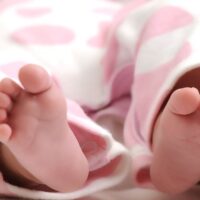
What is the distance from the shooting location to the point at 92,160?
62 cm

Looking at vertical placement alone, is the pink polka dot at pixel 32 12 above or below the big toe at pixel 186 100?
below

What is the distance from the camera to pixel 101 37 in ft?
2.68

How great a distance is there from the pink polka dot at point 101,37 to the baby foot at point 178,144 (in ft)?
0.74

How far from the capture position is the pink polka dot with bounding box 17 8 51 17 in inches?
33.3

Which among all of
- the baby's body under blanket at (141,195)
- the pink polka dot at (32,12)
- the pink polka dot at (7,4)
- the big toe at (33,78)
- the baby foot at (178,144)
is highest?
the big toe at (33,78)

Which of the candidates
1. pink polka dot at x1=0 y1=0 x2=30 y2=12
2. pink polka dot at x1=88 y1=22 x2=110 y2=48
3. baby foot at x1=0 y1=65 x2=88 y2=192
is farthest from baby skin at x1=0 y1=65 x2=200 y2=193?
pink polka dot at x1=0 y1=0 x2=30 y2=12

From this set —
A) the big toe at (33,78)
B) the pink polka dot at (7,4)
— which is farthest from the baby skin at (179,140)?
the pink polka dot at (7,4)

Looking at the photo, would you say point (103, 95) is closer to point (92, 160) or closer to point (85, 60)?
point (85, 60)

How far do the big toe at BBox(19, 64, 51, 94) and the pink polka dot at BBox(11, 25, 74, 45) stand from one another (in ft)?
0.95

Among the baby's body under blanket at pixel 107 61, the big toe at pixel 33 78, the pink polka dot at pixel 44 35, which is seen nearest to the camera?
the big toe at pixel 33 78

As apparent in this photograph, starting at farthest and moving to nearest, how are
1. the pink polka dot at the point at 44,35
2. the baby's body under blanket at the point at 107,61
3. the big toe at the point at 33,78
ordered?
the pink polka dot at the point at 44,35 → the baby's body under blanket at the point at 107,61 → the big toe at the point at 33,78

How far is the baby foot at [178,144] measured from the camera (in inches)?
20.2

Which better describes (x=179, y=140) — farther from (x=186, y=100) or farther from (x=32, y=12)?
(x=32, y=12)

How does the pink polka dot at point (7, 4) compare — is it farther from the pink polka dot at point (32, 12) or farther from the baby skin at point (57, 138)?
the baby skin at point (57, 138)
